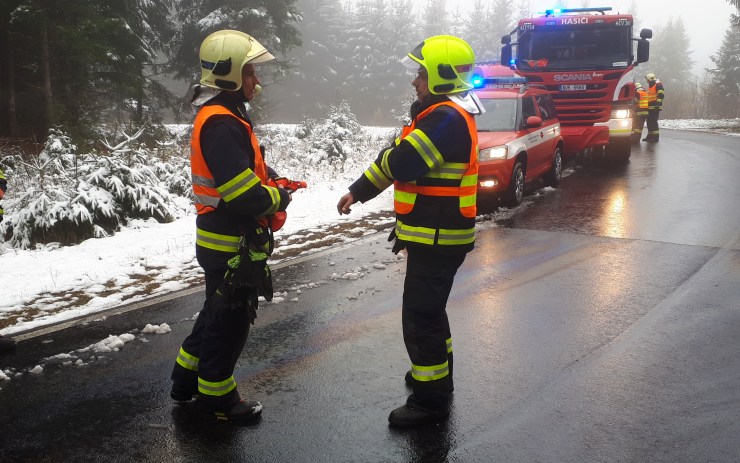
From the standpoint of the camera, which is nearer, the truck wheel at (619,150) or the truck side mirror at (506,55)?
the truck wheel at (619,150)

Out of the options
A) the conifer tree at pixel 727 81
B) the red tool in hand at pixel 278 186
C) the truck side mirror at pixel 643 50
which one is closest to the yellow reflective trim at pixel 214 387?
the red tool in hand at pixel 278 186

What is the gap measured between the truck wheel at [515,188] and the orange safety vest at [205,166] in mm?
7762

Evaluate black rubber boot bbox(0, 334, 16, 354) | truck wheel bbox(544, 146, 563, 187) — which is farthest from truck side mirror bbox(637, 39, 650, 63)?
black rubber boot bbox(0, 334, 16, 354)

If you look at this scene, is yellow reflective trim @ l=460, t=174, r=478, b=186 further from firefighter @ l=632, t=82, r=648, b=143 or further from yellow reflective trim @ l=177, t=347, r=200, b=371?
firefighter @ l=632, t=82, r=648, b=143

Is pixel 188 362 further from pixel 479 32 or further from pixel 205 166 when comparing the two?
pixel 479 32

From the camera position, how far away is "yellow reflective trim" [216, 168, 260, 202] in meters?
3.50

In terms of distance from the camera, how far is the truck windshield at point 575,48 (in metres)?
15.0

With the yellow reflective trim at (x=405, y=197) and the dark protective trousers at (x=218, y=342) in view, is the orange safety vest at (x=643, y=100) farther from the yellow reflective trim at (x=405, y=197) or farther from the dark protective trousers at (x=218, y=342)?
the dark protective trousers at (x=218, y=342)

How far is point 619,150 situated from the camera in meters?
15.7

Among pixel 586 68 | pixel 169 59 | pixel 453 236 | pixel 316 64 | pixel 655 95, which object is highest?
pixel 316 64

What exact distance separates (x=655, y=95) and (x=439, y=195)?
2011cm

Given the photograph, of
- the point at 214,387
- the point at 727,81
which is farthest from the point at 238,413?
the point at 727,81

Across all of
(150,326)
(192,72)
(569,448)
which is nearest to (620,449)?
(569,448)

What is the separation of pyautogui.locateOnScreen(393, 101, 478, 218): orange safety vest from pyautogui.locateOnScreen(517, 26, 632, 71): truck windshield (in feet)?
40.0
